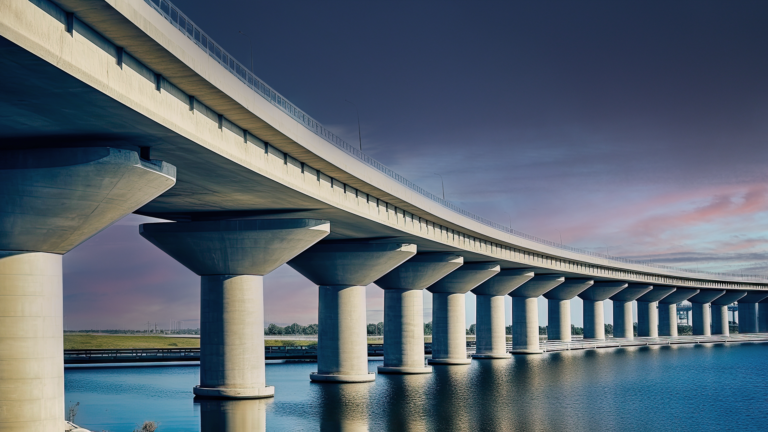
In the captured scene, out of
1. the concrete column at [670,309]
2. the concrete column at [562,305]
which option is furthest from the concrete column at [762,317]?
the concrete column at [562,305]

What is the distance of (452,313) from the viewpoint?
77.1m

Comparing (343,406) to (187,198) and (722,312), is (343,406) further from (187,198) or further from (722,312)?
(722,312)

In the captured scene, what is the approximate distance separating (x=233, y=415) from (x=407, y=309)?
100 feet

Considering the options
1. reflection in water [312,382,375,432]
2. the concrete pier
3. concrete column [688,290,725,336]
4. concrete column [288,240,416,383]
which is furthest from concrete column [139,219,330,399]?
concrete column [688,290,725,336]

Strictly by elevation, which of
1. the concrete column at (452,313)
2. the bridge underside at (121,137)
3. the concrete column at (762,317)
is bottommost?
the concrete column at (762,317)

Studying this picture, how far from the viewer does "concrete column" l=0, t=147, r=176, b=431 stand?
2544 cm

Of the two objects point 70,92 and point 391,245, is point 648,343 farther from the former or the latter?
point 70,92

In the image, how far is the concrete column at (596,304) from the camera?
388 feet

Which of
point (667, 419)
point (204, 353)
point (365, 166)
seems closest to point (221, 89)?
point (365, 166)

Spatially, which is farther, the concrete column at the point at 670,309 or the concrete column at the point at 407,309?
the concrete column at the point at 670,309

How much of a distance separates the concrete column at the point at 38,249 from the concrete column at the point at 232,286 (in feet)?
54.1

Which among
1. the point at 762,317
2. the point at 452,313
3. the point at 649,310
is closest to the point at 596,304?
the point at 649,310

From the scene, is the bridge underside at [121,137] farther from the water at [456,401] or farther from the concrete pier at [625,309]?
the concrete pier at [625,309]

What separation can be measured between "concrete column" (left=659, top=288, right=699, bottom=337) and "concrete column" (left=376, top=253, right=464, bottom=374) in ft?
288
